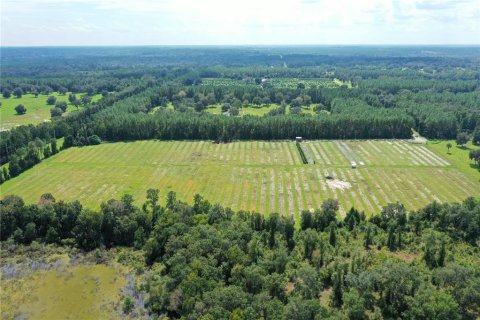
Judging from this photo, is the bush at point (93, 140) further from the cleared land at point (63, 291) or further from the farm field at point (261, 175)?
the cleared land at point (63, 291)

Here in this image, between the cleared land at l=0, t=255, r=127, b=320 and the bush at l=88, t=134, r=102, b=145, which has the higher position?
the bush at l=88, t=134, r=102, b=145

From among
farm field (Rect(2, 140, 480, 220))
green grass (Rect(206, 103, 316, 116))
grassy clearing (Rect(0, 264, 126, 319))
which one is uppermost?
green grass (Rect(206, 103, 316, 116))

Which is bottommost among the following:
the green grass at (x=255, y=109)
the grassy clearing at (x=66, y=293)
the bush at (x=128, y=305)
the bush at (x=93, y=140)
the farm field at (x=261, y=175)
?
the grassy clearing at (x=66, y=293)

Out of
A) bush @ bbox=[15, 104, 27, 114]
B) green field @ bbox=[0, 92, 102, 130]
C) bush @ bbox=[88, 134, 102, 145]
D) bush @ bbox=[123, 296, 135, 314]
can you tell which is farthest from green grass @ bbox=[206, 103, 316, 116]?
bush @ bbox=[123, 296, 135, 314]

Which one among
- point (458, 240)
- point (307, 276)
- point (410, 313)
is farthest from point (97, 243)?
point (458, 240)

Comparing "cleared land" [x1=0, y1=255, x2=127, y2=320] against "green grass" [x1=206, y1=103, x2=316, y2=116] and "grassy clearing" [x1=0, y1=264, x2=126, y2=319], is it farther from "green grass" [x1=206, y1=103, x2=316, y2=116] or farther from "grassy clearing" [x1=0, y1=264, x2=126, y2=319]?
"green grass" [x1=206, y1=103, x2=316, y2=116]

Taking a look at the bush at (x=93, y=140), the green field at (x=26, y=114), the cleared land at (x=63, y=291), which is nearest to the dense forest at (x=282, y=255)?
the cleared land at (x=63, y=291)

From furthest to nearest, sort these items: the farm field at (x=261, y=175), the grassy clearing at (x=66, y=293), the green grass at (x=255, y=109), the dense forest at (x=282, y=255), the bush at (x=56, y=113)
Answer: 1. the green grass at (x=255, y=109)
2. the bush at (x=56, y=113)
3. the farm field at (x=261, y=175)
4. the grassy clearing at (x=66, y=293)
5. the dense forest at (x=282, y=255)
